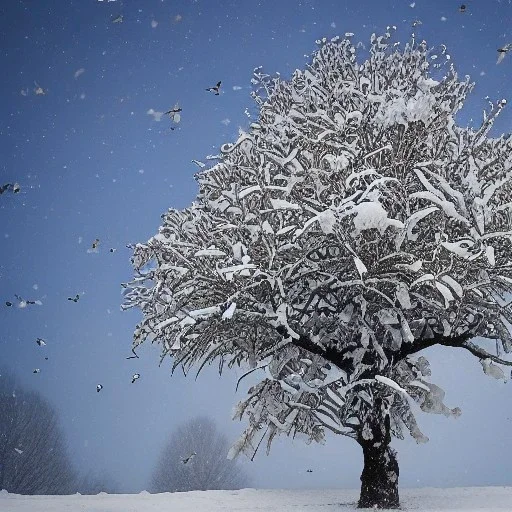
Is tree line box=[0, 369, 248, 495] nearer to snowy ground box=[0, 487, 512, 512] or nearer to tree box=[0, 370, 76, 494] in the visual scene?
tree box=[0, 370, 76, 494]

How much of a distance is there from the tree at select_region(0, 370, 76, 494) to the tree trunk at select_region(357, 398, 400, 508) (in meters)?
29.3

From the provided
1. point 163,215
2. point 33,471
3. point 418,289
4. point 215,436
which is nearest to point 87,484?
point 33,471

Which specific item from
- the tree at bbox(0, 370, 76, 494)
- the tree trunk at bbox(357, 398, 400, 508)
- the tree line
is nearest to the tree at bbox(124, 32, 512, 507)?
the tree trunk at bbox(357, 398, 400, 508)

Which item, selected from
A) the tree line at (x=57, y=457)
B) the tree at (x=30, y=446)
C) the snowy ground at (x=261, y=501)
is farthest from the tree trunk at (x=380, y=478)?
the tree at (x=30, y=446)

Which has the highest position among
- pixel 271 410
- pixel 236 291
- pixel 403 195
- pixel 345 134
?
pixel 345 134

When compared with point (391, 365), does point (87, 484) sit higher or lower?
lower

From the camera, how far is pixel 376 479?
10148 mm

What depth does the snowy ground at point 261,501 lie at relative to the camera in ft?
32.7

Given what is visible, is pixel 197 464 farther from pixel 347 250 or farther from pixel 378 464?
pixel 347 250

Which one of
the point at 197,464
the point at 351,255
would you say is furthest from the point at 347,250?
the point at 197,464

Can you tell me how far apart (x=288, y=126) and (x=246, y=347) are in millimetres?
A: 4019

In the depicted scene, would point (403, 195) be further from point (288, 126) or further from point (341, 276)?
point (288, 126)

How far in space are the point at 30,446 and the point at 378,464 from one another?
31.6 meters

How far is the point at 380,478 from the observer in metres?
10.1
